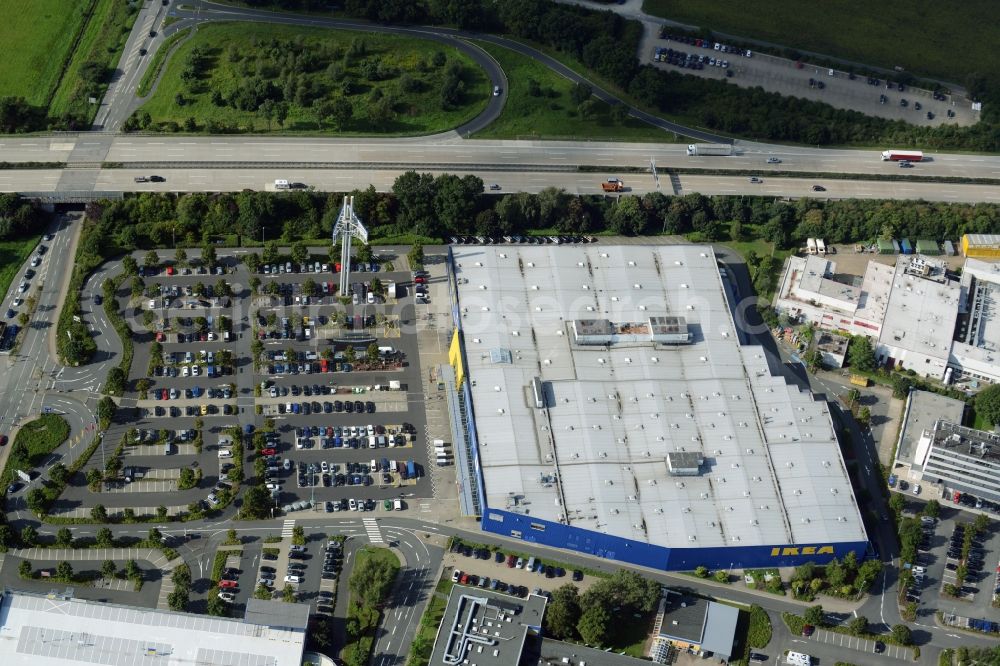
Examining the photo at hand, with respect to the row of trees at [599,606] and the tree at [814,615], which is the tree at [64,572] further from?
the tree at [814,615]

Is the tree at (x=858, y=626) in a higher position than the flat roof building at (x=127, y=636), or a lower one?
higher

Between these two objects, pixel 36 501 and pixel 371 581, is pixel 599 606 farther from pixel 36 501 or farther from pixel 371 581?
pixel 36 501

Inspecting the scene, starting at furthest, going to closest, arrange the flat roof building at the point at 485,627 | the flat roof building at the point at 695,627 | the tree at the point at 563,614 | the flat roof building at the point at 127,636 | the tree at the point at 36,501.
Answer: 1. the tree at the point at 36,501
2. the flat roof building at the point at 695,627
3. the tree at the point at 563,614
4. the flat roof building at the point at 485,627
5. the flat roof building at the point at 127,636

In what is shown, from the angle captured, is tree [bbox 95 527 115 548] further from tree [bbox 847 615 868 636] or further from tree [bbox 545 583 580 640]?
tree [bbox 847 615 868 636]

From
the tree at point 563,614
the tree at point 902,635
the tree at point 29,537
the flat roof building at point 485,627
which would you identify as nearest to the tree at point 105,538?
the tree at point 29,537

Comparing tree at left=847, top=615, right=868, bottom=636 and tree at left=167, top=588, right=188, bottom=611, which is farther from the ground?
tree at left=847, top=615, right=868, bottom=636

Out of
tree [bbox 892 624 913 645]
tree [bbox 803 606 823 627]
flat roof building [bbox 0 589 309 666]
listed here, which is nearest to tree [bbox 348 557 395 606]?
flat roof building [bbox 0 589 309 666]

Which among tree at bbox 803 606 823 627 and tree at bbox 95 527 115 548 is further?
tree at bbox 95 527 115 548

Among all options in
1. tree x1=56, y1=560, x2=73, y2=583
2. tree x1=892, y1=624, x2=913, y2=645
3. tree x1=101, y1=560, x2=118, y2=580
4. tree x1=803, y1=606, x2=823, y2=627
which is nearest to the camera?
tree x1=56, y1=560, x2=73, y2=583
